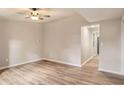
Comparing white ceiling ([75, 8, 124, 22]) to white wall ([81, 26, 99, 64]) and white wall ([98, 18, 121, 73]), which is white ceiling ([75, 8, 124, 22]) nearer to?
white wall ([98, 18, 121, 73])

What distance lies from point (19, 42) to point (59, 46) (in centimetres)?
203

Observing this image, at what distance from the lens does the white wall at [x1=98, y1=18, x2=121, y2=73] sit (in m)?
4.48

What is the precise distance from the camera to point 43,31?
742cm

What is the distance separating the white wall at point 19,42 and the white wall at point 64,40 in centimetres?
57

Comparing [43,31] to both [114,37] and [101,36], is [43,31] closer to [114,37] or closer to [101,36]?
→ [101,36]

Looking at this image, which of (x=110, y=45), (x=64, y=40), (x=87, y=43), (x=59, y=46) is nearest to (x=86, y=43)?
(x=87, y=43)

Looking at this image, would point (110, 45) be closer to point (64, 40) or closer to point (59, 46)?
point (64, 40)

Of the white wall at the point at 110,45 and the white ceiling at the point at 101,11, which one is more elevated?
the white ceiling at the point at 101,11

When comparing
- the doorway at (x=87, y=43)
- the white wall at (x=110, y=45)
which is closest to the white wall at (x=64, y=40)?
the doorway at (x=87, y=43)

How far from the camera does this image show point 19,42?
20.0 ft

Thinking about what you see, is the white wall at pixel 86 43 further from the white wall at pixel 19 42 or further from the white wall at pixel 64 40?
the white wall at pixel 19 42

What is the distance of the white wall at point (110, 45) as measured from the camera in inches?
177
